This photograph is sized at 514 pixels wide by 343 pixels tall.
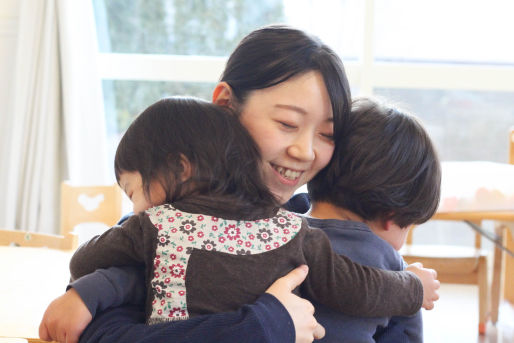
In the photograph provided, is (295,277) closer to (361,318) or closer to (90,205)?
(361,318)

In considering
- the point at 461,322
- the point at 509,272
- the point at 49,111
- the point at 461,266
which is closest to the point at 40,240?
the point at 49,111

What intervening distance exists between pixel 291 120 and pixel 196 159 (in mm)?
207

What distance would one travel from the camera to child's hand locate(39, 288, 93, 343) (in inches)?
37.2

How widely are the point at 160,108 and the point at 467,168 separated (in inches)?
83.0

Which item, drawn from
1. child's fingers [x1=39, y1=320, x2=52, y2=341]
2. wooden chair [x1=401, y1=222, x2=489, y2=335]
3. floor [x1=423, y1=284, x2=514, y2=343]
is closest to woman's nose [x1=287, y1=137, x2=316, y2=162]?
child's fingers [x1=39, y1=320, x2=52, y2=341]

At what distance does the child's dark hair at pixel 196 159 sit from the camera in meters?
0.98

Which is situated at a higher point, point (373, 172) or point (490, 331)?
point (373, 172)

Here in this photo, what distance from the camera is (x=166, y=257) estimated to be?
0.94 m

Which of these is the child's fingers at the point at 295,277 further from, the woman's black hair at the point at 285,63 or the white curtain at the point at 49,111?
the white curtain at the point at 49,111

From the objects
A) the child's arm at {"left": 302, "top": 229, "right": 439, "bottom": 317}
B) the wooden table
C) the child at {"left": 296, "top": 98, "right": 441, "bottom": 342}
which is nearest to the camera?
the child's arm at {"left": 302, "top": 229, "right": 439, "bottom": 317}

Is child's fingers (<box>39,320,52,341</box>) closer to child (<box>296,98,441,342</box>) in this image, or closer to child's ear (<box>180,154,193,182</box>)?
child's ear (<box>180,154,193,182</box>)

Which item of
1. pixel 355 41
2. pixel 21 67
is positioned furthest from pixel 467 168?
pixel 21 67

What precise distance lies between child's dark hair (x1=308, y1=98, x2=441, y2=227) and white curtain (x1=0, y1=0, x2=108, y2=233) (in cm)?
294

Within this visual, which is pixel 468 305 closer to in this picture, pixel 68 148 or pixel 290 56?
pixel 68 148
